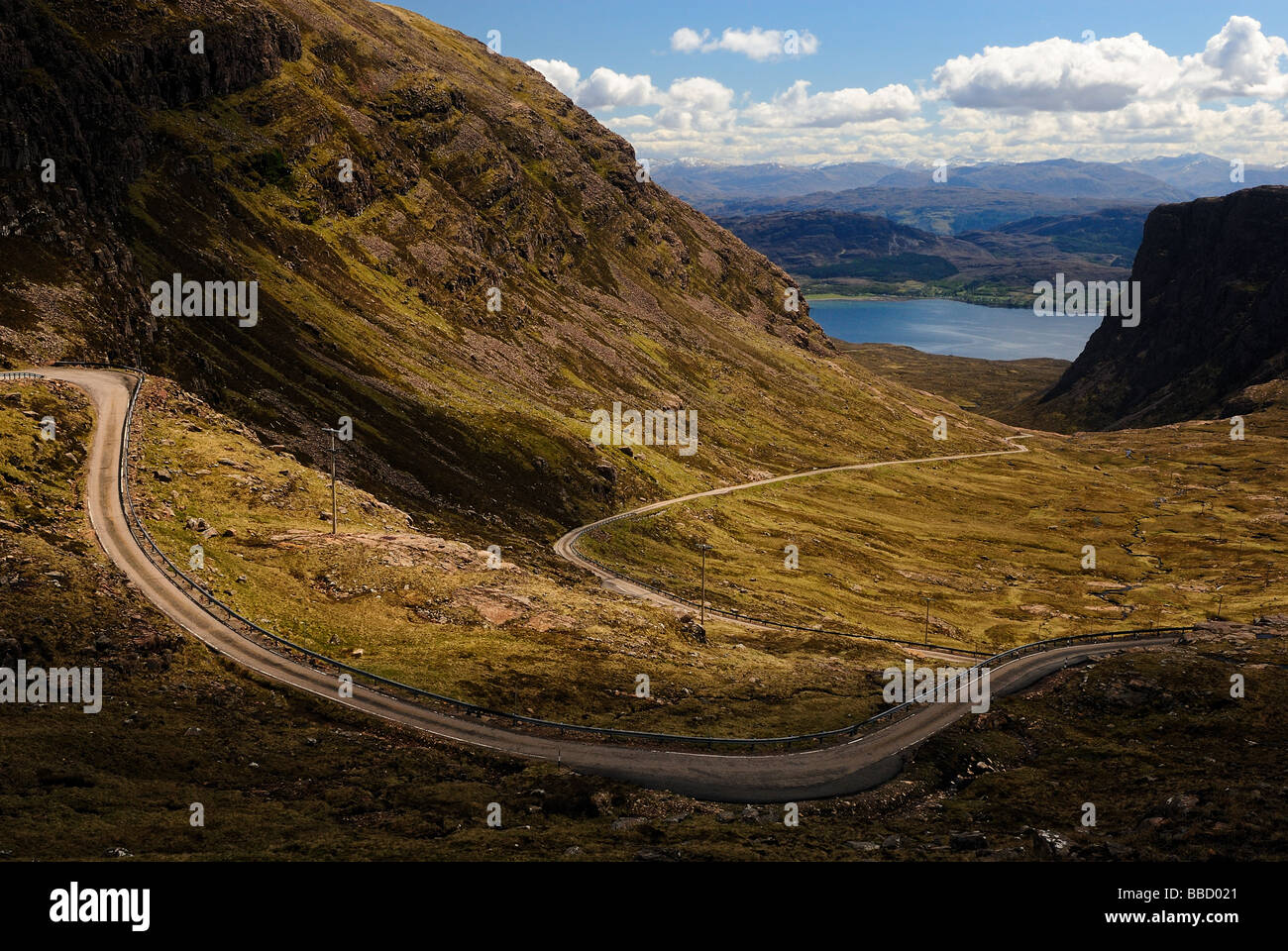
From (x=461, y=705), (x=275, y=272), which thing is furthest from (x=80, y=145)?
(x=461, y=705)

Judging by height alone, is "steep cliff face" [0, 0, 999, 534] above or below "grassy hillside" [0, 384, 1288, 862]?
above

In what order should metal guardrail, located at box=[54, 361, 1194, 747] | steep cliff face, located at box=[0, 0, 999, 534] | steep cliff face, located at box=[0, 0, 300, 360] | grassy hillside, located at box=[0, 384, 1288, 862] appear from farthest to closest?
steep cliff face, located at box=[0, 0, 999, 534]
steep cliff face, located at box=[0, 0, 300, 360]
metal guardrail, located at box=[54, 361, 1194, 747]
grassy hillside, located at box=[0, 384, 1288, 862]

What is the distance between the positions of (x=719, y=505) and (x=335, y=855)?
122 meters

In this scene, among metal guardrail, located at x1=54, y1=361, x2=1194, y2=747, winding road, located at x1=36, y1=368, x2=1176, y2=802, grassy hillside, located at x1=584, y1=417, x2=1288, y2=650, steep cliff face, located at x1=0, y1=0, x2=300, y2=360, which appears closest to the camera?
winding road, located at x1=36, y1=368, x2=1176, y2=802

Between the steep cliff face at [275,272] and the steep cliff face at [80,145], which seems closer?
the steep cliff face at [80,145]

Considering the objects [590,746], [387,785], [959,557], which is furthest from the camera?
[959,557]

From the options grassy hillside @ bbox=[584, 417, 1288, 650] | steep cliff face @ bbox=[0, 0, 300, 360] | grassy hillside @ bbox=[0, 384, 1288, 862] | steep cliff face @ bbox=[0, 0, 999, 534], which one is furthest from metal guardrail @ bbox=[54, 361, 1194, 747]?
grassy hillside @ bbox=[584, 417, 1288, 650]

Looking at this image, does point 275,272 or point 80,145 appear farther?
point 275,272

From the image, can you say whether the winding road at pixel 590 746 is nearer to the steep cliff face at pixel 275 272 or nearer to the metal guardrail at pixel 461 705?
the metal guardrail at pixel 461 705

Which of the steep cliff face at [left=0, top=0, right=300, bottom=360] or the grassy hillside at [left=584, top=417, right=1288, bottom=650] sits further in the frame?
the grassy hillside at [left=584, top=417, right=1288, bottom=650]

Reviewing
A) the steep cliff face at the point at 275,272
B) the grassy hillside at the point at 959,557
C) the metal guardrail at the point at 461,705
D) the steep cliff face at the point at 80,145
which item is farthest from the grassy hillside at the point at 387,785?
the grassy hillside at the point at 959,557

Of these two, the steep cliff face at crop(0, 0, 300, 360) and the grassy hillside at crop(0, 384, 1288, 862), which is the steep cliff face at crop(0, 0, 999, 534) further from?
the grassy hillside at crop(0, 384, 1288, 862)

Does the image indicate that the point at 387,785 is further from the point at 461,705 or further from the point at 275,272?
the point at 275,272
